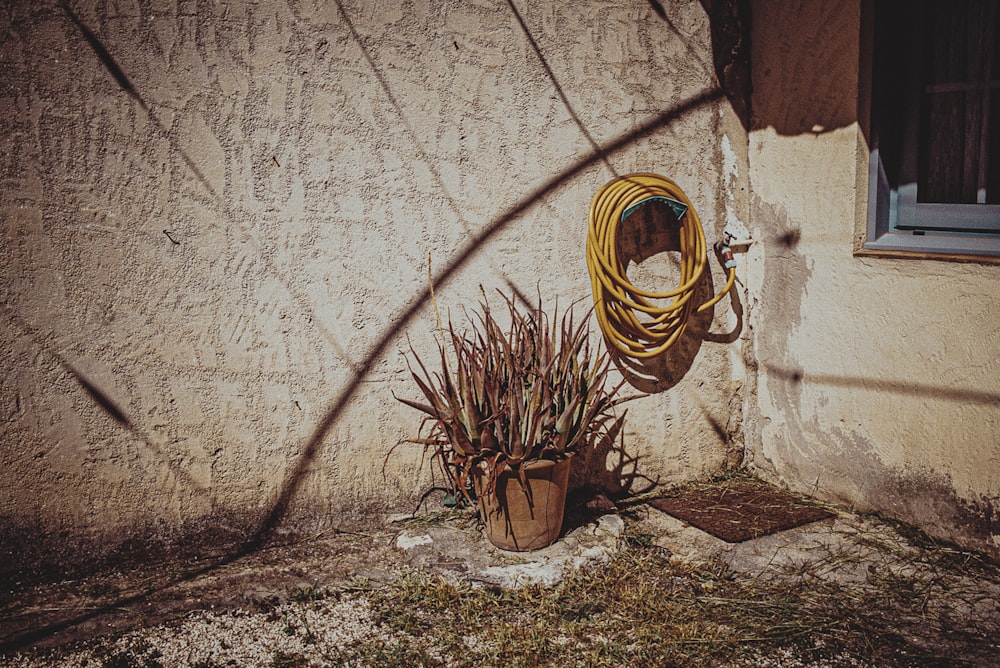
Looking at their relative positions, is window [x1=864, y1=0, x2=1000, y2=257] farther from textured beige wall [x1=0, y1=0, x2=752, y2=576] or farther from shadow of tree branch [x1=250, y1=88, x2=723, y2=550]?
shadow of tree branch [x1=250, y1=88, x2=723, y2=550]

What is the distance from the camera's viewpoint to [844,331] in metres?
3.51

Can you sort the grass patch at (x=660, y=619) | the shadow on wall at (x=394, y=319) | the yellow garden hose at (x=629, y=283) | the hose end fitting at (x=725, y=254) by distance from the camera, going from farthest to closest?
1. the hose end fitting at (x=725, y=254)
2. the yellow garden hose at (x=629, y=283)
3. the shadow on wall at (x=394, y=319)
4. the grass patch at (x=660, y=619)

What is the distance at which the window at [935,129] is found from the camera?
9.93ft

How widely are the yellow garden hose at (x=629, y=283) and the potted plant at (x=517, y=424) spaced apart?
1.34 feet

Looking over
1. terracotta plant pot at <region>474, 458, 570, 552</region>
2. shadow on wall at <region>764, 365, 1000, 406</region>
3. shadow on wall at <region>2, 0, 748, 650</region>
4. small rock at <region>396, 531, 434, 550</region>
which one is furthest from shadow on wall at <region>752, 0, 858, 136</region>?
small rock at <region>396, 531, 434, 550</region>

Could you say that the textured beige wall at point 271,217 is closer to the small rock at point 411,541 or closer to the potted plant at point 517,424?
the small rock at point 411,541

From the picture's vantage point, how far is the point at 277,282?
129 inches

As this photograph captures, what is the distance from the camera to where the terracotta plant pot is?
10.2 feet

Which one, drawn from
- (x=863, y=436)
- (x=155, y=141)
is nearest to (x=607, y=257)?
(x=863, y=436)

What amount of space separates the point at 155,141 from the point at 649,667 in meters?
2.57

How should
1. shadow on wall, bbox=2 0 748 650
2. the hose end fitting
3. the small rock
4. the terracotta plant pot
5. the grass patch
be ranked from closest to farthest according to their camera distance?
1. the grass patch
2. shadow on wall, bbox=2 0 748 650
3. the terracotta plant pot
4. the small rock
5. the hose end fitting

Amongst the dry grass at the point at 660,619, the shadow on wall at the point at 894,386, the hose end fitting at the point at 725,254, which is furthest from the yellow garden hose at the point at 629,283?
the dry grass at the point at 660,619

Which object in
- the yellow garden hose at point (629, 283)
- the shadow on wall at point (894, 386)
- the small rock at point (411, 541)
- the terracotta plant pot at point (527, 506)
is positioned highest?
the yellow garden hose at point (629, 283)

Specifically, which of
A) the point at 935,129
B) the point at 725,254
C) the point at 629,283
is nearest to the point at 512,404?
the point at 629,283
